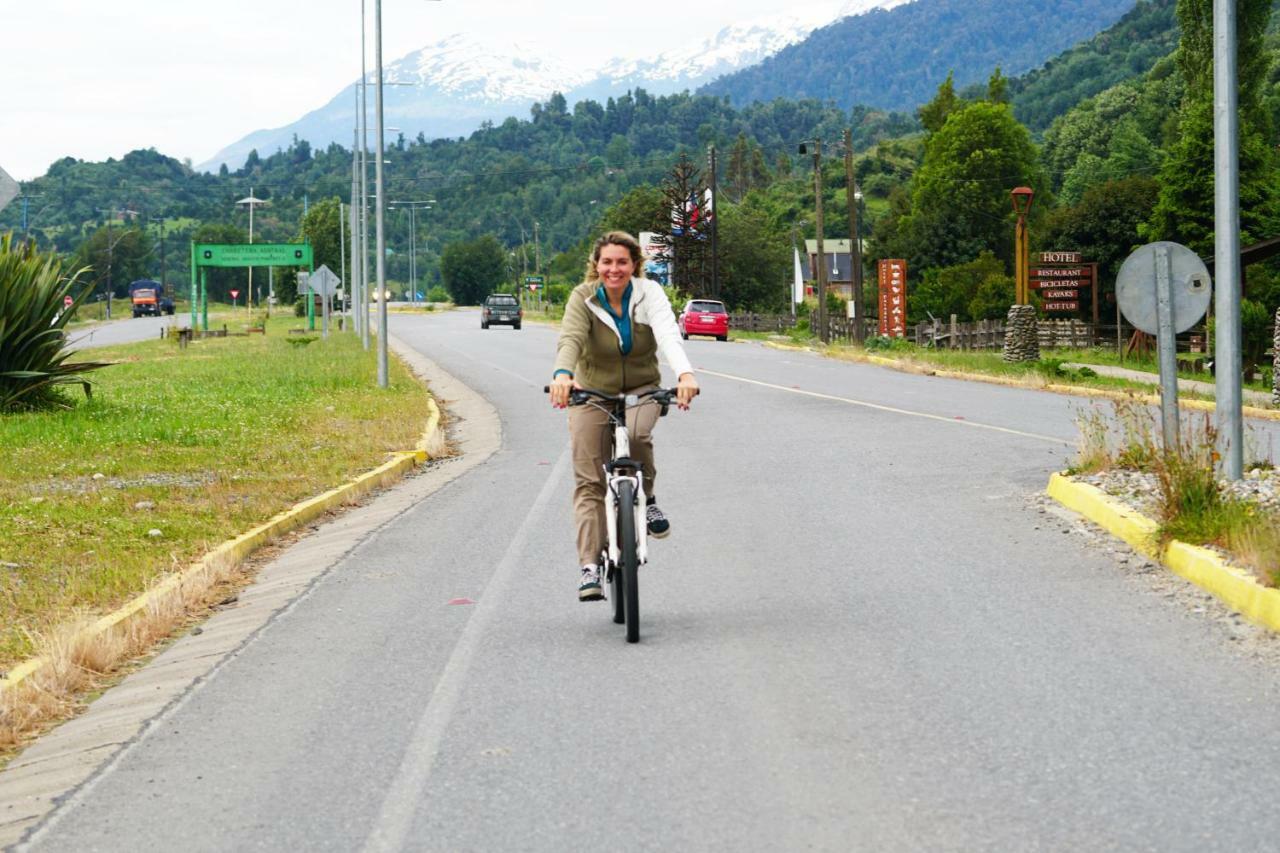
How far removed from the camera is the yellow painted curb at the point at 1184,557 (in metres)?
8.18

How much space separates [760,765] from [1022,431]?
570 inches

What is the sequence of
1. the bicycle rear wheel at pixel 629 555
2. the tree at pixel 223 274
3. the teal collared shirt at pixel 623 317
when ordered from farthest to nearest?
1. the tree at pixel 223 274
2. the teal collared shirt at pixel 623 317
3. the bicycle rear wheel at pixel 629 555

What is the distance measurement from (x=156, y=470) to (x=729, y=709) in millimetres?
10249

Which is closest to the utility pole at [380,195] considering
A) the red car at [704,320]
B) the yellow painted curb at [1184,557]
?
the yellow painted curb at [1184,557]

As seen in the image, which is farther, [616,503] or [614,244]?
[614,244]

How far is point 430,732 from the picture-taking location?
251 inches

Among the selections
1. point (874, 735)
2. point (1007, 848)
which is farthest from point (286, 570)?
point (1007, 848)

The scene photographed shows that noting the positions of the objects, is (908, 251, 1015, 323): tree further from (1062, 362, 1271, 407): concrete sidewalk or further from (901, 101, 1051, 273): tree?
(1062, 362, 1271, 407): concrete sidewalk

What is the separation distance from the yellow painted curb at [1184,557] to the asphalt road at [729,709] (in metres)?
0.31

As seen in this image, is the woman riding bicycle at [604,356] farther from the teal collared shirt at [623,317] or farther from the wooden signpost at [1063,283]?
the wooden signpost at [1063,283]

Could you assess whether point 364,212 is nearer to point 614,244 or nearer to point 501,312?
point 501,312

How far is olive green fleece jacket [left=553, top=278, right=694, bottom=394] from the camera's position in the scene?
819 centimetres

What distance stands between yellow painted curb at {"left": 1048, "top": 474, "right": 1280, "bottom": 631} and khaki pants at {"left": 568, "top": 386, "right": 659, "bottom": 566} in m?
3.09

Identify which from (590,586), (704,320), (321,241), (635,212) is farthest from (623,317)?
(321,241)
